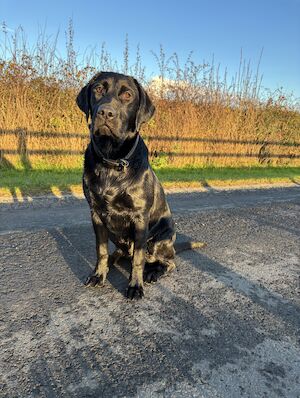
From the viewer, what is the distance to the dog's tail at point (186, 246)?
140 inches

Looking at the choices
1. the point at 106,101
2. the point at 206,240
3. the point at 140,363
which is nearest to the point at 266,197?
the point at 206,240

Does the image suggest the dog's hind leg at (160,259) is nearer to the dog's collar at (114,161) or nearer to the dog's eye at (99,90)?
the dog's collar at (114,161)

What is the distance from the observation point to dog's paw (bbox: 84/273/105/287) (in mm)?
2824

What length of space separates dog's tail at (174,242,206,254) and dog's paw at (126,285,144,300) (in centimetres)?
92

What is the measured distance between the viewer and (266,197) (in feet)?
23.4

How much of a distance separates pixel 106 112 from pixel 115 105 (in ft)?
0.47

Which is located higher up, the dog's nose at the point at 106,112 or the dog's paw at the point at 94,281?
the dog's nose at the point at 106,112

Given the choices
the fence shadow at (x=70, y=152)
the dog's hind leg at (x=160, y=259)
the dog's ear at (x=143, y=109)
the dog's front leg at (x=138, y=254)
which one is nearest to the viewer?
the dog's front leg at (x=138, y=254)

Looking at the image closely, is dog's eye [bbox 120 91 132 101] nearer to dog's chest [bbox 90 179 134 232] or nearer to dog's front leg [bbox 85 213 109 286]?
dog's chest [bbox 90 179 134 232]

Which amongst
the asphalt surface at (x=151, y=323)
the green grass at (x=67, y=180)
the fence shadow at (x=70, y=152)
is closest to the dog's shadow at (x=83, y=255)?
the asphalt surface at (x=151, y=323)

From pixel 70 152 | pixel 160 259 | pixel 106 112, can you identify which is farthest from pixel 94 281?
pixel 70 152

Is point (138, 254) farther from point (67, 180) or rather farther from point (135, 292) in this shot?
point (67, 180)

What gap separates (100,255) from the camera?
290cm

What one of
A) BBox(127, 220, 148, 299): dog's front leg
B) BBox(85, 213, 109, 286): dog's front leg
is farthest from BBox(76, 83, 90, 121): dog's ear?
BBox(127, 220, 148, 299): dog's front leg
